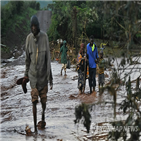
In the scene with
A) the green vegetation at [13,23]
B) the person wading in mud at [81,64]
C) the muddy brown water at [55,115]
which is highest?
the green vegetation at [13,23]

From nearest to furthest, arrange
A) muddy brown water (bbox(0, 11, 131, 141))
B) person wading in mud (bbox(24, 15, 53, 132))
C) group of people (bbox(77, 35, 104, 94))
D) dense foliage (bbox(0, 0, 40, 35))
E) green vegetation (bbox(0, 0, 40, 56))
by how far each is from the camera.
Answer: muddy brown water (bbox(0, 11, 131, 141)), person wading in mud (bbox(24, 15, 53, 132)), group of people (bbox(77, 35, 104, 94)), green vegetation (bbox(0, 0, 40, 56)), dense foliage (bbox(0, 0, 40, 35))

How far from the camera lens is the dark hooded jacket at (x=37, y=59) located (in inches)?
232

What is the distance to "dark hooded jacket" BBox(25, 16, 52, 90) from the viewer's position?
19.3 ft

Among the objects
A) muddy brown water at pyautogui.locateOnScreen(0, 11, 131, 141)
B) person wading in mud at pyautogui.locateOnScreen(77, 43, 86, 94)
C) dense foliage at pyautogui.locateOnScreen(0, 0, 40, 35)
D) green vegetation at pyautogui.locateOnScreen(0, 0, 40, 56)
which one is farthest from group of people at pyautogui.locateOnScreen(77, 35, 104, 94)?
dense foliage at pyautogui.locateOnScreen(0, 0, 40, 35)

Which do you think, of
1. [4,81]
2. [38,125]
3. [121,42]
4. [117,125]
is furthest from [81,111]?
[4,81]

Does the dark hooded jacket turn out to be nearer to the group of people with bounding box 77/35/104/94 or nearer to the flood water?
the flood water

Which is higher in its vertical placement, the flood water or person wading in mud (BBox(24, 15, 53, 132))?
person wading in mud (BBox(24, 15, 53, 132))

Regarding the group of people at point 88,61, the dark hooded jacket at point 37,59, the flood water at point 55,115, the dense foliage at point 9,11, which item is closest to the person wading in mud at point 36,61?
the dark hooded jacket at point 37,59

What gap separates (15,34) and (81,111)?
4094cm

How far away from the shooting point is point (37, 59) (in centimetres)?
590

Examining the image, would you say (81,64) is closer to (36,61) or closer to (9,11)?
(36,61)

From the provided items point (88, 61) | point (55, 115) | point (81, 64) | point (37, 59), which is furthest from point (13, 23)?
point (37, 59)

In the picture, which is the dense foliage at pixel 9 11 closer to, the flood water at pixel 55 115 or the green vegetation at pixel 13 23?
the green vegetation at pixel 13 23

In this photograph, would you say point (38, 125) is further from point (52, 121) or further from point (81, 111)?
point (81, 111)
